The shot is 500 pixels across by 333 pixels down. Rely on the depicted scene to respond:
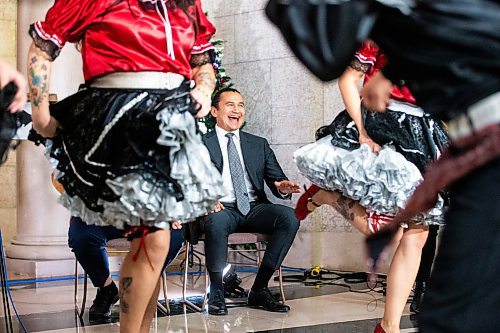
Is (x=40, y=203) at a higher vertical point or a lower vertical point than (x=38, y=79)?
lower

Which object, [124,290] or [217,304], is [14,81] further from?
[217,304]

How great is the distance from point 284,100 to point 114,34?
17.7 ft

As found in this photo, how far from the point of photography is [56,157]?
131 inches

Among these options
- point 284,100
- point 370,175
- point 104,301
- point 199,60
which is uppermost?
point 284,100

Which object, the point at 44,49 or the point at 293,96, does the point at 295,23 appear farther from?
the point at 293,96

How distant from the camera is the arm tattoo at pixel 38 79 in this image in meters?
3.25

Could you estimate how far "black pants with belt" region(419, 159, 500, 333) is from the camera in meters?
1.80

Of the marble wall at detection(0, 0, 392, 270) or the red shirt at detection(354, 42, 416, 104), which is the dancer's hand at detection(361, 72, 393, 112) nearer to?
the red shirt at detection(354, 42, 416, 104)

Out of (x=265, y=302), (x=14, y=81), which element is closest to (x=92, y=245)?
(x=265, y=302)

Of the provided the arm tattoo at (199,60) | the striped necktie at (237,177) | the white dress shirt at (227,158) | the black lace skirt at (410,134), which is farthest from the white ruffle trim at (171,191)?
the white dress shirt at (227,158)

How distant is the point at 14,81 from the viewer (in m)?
2.56

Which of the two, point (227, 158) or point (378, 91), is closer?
point (378, 91)

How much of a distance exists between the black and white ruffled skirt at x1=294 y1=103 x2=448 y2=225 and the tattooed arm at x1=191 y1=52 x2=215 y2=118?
99cm

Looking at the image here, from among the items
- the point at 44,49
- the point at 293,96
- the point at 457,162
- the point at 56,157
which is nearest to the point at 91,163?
the point at 56,157
